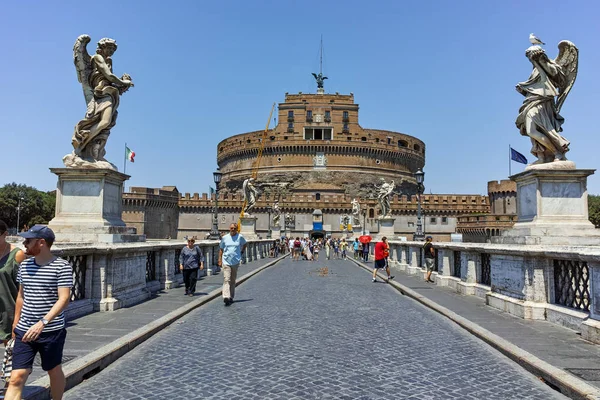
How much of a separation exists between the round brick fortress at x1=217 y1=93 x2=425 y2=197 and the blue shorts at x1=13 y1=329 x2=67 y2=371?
76.5 m

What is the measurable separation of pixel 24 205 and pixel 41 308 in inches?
2708

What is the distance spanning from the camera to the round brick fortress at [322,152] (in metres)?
81.2

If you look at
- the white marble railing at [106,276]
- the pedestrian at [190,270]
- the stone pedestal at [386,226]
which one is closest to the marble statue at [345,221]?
the stone pedestal at [386,226]

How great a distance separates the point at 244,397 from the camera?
4.02m

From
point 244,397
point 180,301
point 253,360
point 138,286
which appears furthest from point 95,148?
point 244,397

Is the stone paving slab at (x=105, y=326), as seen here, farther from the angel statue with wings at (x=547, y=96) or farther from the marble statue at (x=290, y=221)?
the marble statue at (x=290, y=221)

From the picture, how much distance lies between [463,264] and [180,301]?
5.85 metres

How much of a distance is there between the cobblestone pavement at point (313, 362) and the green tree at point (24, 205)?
63350 mm

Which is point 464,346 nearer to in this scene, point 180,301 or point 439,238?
point 180,301

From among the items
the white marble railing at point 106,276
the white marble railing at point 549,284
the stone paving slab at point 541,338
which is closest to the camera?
the stone paving slab at point 541,338

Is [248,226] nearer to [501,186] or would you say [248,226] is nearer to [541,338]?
[541,338]

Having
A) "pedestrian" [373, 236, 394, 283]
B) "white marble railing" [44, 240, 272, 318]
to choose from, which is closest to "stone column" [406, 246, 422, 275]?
"pedestrian" [373, 236, 394, 283]

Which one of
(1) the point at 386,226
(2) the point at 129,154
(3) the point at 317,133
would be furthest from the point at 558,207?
(3) the point at 317,133

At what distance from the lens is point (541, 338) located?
5844 mm
